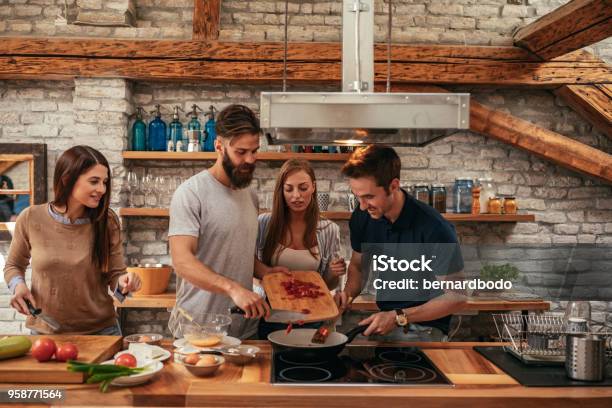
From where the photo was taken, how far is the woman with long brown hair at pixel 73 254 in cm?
267

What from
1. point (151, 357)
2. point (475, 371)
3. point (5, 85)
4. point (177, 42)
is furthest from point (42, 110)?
point (475, 371)

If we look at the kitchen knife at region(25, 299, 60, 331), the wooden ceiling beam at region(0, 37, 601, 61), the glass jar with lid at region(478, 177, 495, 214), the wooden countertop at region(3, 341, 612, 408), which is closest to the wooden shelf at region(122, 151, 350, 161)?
the wooden ceiling beam at region(0, 37, 601, 61)

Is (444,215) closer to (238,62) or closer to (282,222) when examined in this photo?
(282,222)

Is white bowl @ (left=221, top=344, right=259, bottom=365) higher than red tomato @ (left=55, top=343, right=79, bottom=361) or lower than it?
lower

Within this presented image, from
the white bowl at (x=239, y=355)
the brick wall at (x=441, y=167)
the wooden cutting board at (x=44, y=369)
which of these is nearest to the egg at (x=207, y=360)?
the white bowl at (x=239, y=355)

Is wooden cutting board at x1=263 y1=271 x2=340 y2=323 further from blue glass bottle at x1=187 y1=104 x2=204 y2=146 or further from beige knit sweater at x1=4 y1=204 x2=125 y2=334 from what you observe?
blue glass bottle at x1=187 y1=104 x2=204 y2=146

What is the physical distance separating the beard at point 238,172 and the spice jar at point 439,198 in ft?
7.65

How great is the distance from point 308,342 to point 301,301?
0.24m

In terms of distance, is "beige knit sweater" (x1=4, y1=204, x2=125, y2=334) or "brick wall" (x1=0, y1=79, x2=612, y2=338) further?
"brick wall" (x1=0, y1=79, x2=612, y2=338)

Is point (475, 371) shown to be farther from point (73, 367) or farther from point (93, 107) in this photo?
point (93, 107)

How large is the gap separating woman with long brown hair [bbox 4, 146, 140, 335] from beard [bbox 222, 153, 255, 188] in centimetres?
61

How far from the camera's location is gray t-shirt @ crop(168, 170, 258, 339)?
2.66m

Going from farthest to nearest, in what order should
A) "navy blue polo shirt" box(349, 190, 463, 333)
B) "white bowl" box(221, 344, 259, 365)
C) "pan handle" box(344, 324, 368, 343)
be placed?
"navy blue polo shirt" box(349, 190, 463, 333), "pan handle" box(344, 324, 368, 343), "white bowl" box(221, 344, 259, 365)

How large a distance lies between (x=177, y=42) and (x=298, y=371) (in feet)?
10.7
